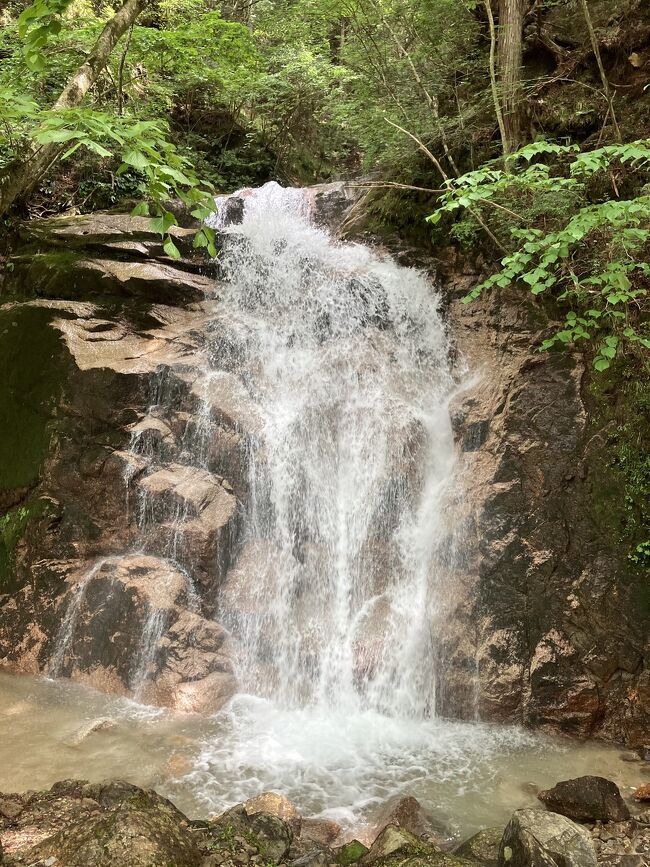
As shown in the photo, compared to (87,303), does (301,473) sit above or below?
below

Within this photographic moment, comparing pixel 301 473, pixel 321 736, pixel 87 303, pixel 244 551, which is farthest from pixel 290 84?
pixel 321 736

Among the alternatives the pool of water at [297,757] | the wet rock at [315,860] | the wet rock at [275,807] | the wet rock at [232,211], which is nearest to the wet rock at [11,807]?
the pool of water at [297,757]

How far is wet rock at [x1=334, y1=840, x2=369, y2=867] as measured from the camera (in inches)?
155

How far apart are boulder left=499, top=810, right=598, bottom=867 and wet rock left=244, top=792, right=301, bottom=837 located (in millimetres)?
1644

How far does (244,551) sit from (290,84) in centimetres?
1199

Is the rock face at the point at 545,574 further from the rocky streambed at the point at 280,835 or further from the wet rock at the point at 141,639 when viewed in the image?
the wet rock at the point at 141,639

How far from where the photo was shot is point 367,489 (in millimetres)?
7500

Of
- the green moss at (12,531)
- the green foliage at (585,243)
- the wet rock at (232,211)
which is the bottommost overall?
the green moss at (12,531)

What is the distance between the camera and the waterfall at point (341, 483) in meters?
6.60

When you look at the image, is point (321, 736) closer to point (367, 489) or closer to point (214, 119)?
point (367, 489)

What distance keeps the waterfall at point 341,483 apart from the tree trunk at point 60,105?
168 inches

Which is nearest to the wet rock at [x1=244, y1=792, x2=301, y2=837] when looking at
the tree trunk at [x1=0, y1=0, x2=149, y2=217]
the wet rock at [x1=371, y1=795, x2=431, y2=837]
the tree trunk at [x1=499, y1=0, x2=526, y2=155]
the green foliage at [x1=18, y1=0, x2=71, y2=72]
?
the wet rock at [x1=371, y1=795, x2=431, y2=837]

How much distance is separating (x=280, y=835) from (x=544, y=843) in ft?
5.78

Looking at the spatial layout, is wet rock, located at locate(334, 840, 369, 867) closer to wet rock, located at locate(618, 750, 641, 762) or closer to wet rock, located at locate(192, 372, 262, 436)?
wet rock, located at locate(618, 750, 641, 762)
